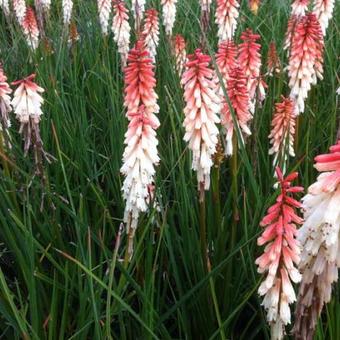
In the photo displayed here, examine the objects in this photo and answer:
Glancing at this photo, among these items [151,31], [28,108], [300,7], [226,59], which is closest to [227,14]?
[300,7]

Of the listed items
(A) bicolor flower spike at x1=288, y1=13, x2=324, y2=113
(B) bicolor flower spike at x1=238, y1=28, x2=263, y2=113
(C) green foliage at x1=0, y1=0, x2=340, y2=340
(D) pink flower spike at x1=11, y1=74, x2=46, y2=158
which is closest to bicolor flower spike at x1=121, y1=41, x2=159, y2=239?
(C) green foliage at x1=0, y1=0, x2=340, y2=340

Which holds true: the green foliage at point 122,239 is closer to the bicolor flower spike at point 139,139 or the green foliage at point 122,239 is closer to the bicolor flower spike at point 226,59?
the bicolor flower spike at point 139,139

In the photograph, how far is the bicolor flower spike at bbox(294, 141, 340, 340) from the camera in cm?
162

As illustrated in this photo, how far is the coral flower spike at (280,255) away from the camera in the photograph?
70.6 inches

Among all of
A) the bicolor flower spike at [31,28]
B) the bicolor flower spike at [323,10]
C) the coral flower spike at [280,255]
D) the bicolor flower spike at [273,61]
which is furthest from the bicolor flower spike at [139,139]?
the bicolor flower spike at [31,28]

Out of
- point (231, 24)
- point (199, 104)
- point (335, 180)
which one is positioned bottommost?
point (335, 180)

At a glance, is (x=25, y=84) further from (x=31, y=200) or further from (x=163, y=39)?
(x=163, y=39)

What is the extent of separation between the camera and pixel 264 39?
6.05 meters

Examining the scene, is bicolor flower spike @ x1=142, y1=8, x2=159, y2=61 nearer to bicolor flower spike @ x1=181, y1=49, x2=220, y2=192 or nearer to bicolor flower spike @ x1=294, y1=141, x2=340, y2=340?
bicolor flower spike @ x1=181, y1=49, x2=220, y2=192

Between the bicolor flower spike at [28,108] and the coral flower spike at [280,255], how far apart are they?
178 centimetres

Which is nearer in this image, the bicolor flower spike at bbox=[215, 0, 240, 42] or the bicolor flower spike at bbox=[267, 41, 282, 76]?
the bicolor flower spike at bbox=[267, 41, 282, 76]

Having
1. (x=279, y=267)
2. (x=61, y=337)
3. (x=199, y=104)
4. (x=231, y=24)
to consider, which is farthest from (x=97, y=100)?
(x=279, y=267)

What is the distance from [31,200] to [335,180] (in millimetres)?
2268

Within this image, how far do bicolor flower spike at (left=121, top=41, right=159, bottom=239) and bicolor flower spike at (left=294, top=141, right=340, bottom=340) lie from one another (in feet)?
3.25
